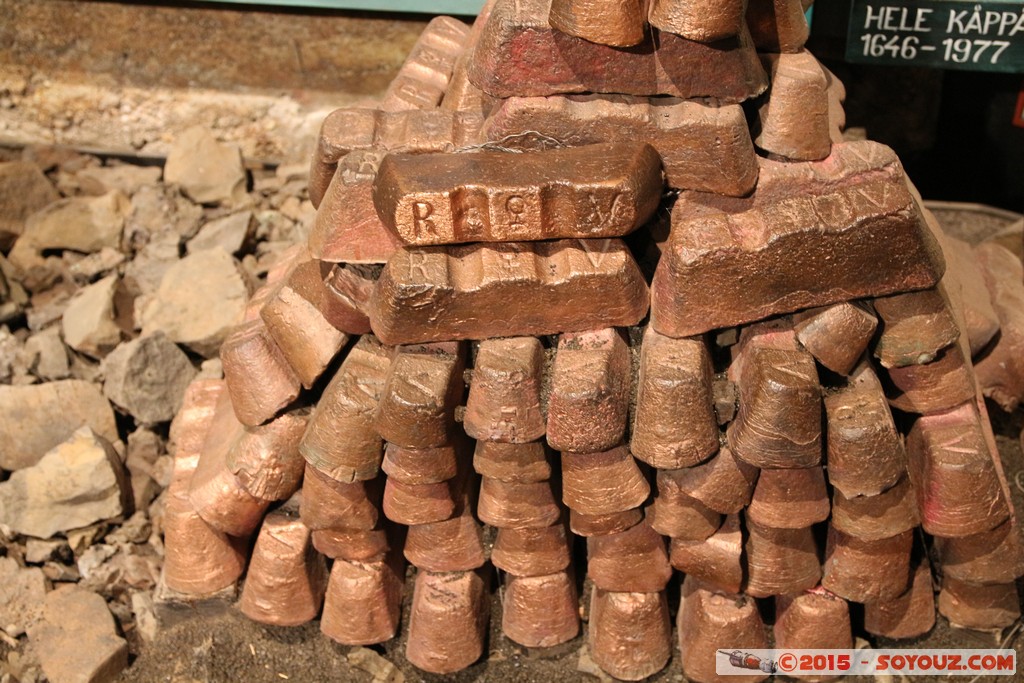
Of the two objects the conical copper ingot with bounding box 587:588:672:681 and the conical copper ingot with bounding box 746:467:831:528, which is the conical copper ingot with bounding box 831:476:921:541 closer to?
the conical copper ingot with bounding box 746:467:831:528

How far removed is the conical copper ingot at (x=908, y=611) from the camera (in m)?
2.19

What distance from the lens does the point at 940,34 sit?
2.59 meters

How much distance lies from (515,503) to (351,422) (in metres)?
0.33

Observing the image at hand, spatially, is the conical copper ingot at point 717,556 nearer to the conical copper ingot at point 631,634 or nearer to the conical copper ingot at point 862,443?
the conical copper ingot at point 631,634

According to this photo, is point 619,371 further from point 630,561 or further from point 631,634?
point 631,634

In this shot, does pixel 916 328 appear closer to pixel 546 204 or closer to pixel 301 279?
pixel 546 204

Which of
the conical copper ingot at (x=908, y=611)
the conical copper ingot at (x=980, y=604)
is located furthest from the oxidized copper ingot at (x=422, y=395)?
the conical copper ingot at (x=980, y=604)

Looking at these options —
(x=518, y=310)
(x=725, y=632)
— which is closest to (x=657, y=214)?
(x=518, y=310)

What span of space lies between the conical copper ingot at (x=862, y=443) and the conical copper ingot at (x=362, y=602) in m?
0.90

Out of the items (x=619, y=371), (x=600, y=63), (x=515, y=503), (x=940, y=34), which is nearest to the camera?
(x=600, y=63)

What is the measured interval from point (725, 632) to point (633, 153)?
954mm

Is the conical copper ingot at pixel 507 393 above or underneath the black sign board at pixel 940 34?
underneath

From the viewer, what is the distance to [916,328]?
1897mm

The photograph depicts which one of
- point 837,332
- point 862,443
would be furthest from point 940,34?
point 862,443
